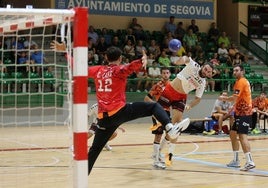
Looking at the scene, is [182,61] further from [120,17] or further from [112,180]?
[120,17]

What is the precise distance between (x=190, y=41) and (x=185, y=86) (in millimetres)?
16994

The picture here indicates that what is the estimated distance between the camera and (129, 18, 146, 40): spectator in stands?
2537 centimetres

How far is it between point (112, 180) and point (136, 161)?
2.22 meters

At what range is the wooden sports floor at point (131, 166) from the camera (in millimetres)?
7980

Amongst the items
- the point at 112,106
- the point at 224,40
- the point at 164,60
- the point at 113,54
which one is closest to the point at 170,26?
the point at 224,40

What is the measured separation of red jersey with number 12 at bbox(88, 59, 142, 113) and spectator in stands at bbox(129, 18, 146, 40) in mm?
18360

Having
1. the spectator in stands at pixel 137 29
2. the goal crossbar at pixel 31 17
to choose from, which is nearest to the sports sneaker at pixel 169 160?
the goal crossbar at pixel 31 17

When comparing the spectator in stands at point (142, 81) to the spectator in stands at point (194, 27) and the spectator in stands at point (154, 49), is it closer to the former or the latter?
the spectator in stands at point (154, 49)

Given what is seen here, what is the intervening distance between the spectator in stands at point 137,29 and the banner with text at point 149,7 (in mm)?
1125

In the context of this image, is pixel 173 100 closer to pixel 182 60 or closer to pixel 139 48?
pixel 182 60

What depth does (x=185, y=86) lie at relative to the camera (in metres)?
9.65

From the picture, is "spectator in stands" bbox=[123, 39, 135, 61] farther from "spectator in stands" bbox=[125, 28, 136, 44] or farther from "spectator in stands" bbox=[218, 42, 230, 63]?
"spectator in stands" bbox=[218, 42, 230, 63]

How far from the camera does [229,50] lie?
2670 cm

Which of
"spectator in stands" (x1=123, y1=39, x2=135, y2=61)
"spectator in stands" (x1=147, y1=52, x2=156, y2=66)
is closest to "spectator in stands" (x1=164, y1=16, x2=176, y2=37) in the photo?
"spectator in stands" (x1=147, y1=52, x2=156, y2=66)
